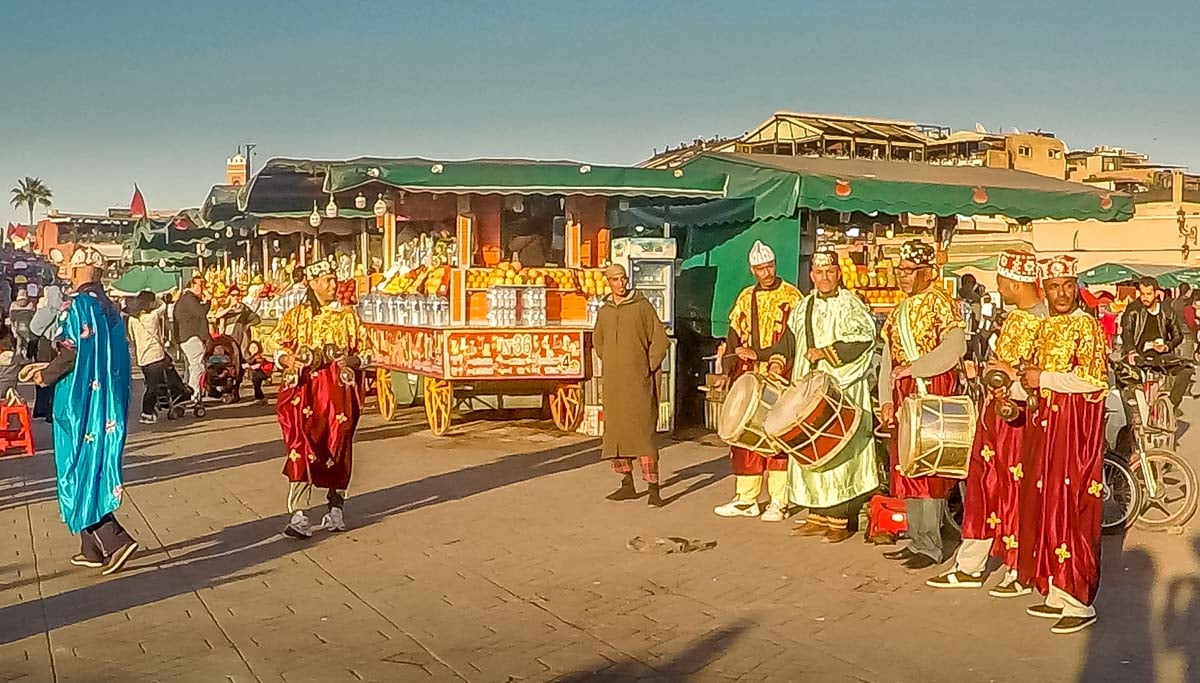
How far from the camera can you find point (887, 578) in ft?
24.6

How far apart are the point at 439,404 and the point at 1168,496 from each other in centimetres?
783

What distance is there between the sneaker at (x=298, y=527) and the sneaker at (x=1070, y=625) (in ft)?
15.7

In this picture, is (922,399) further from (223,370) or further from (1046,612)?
(223,370)

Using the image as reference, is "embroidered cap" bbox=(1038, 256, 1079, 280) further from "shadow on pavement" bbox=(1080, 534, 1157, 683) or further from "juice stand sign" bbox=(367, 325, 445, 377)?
"juice stand sign" bbox=(367, 325, 445, 377)

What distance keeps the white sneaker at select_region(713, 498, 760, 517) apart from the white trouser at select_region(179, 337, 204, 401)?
9868 mm

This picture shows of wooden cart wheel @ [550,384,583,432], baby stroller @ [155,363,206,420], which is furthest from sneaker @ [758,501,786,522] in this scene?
baby stroller @ [155,363,206,420]

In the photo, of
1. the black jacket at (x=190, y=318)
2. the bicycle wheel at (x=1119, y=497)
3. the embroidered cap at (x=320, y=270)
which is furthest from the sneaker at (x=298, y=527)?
the black jacket at (x=190, y=318)

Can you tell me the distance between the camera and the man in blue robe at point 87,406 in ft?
24.3

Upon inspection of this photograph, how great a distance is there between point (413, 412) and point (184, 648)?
11.1 m

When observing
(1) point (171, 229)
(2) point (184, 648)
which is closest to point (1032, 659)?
(2) point (184, 648)

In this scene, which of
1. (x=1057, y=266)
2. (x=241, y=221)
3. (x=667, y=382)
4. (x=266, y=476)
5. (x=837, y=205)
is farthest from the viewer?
(x=241, y=221)

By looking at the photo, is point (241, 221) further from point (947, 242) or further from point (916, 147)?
point (916, 147)

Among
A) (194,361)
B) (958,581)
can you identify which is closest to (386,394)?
(194,361)

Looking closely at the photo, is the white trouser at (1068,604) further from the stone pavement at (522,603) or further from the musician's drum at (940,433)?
the musician's drum at (940,433)
